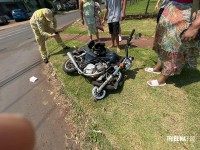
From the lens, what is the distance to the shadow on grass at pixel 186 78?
4090mm

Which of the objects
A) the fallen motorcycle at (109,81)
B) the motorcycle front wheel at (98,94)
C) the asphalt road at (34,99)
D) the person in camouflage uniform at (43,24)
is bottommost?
the asphalt road at (34,99)

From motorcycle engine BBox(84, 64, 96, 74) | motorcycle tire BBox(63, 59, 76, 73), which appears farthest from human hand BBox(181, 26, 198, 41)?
motorcycle tire BBox(63, 59, 76, 73)

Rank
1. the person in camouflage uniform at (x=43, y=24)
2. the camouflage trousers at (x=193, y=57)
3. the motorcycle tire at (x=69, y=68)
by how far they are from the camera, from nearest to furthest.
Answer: the camouflage trousers at (x=193, y=57) → the motorcycle tire at (x=69, y=68) → the person in camouflage uniform at (x=43, y=24)

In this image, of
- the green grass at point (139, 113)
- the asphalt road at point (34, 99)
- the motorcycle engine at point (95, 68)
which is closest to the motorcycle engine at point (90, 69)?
the motorcycle engine at point (95, 68)

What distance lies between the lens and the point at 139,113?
345 centimetres

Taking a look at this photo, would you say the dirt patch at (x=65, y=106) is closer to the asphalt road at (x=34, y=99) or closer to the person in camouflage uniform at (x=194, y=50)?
the asphalt road at (x=34, y=99)

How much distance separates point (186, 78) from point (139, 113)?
1532 millimetres

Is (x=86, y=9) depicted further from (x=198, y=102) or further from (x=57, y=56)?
(x=198, y=102)

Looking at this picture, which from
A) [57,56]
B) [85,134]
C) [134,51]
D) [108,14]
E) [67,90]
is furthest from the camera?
[57,56]

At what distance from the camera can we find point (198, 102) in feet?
11.7

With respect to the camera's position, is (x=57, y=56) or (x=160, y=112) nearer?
(x=160, y=112)

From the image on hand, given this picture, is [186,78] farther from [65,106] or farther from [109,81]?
[65,106]

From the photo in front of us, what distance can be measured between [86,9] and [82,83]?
9.30 feet

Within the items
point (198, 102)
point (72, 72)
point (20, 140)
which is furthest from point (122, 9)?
point (20, 140)
